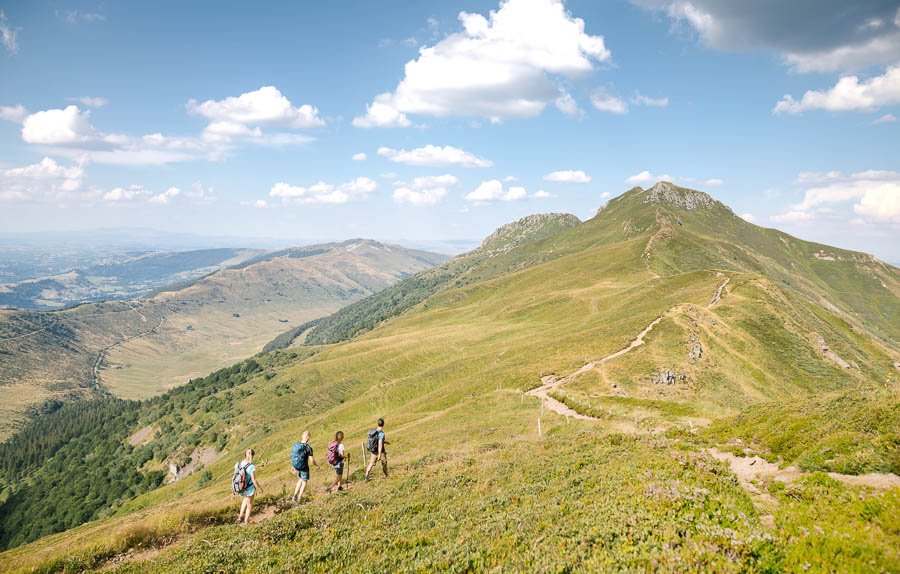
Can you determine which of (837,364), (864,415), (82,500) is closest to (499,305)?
(837,364)

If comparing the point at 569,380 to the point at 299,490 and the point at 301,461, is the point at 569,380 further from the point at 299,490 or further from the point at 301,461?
the point at 301,461

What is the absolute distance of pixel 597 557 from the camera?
11570 millimetres

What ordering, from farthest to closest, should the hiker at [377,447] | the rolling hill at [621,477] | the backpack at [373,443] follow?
the backpack at [373,443] < the hiker at [377,447] < the rolling hill at [621,477]

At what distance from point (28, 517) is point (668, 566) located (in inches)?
9226

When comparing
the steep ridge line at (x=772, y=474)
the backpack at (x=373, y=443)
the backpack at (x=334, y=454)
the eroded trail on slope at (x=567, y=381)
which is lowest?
the eroded trail on slope at (x=567, y=381)

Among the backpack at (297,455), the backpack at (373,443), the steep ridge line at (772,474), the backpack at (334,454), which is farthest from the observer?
the backpack at (373,443)

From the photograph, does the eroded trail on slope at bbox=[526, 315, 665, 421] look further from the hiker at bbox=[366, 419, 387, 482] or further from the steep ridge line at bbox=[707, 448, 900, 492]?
the hiker at bbox=[366, 419, 387, 482]

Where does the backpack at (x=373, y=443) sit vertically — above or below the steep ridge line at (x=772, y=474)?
below

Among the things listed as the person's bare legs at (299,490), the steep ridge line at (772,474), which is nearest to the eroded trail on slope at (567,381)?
the steep ridge line at (772,474)

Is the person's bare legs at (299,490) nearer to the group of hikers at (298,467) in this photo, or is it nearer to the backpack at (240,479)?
the group of hikers at (298,467)

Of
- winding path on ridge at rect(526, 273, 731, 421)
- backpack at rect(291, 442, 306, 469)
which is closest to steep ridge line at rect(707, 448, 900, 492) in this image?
backpack at rect(291, 442, 306, 469)

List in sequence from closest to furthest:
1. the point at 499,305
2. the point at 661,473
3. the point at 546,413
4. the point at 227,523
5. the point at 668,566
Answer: the point at 668,566 < the point at 661,473 < the point at 227,523 < the point at 546,413 < the point at 499,305

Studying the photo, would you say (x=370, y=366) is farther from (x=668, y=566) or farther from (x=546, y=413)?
(x=668, y=566)

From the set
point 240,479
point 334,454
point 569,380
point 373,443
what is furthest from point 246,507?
point 569,380
